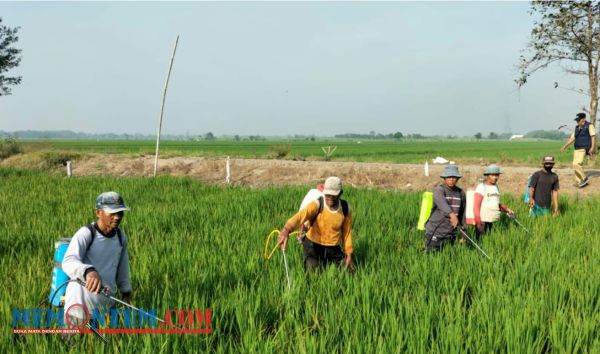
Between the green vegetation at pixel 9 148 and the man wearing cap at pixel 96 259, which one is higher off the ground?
the green vegetation at pixel 9 148

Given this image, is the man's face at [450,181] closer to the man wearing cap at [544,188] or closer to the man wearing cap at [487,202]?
the man wearing cap at [487,202]

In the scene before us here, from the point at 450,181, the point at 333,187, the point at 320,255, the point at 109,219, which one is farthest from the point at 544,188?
the point at 109,219

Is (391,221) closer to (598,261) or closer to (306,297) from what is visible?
(598,261)

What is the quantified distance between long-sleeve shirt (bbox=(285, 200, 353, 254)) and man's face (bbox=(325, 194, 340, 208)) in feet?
0.19

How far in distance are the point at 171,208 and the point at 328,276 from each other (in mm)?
5953

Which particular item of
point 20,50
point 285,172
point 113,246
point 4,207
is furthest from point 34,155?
point 113,246

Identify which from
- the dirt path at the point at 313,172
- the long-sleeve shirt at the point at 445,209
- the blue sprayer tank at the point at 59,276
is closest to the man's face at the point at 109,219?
the blue sprayer tank at the point at 59,276

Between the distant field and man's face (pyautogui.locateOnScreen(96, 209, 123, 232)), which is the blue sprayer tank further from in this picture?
the distant field

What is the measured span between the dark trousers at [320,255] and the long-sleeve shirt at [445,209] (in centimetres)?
153

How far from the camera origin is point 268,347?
2805 mm

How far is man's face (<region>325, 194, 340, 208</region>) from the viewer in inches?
179

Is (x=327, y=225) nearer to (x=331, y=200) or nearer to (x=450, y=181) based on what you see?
(x=331, y=200)

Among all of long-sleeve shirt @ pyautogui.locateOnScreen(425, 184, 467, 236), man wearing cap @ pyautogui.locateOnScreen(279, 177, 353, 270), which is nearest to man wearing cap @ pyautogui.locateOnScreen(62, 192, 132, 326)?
man wearing cap @ pyautogui.locateOnScreen(279, 177, 353, 270)

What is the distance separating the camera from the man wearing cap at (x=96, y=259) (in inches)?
110
